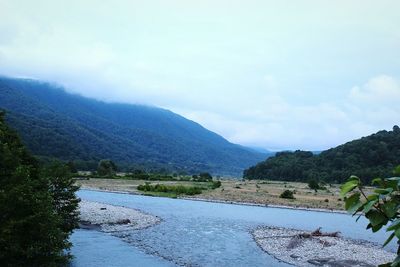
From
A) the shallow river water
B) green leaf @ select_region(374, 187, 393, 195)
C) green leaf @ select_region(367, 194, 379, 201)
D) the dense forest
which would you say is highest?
the dense forest

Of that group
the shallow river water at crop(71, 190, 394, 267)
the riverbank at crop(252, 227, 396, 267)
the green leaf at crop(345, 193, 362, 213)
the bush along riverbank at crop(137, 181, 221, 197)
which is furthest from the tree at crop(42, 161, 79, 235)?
the bush along riverbank at crop(137, 181, 221, 197)

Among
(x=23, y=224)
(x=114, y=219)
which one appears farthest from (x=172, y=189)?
(x=23, y=224)

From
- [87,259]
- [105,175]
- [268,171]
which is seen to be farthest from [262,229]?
[268,171]

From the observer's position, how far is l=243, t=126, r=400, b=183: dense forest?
12950 cm

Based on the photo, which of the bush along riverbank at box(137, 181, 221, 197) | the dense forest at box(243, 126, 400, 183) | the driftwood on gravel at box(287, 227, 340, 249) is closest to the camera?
the driftwood on gravel at box(287, 227, 340, 249)

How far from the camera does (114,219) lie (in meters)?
48.4

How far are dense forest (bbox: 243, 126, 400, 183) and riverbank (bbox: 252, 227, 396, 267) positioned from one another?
77555mm

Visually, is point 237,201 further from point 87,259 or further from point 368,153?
point 368,153

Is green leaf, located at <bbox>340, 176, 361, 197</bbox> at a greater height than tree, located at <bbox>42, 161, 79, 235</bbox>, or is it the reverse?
green leaf, located at <bbox>340, 176, 361, 197</bbox>

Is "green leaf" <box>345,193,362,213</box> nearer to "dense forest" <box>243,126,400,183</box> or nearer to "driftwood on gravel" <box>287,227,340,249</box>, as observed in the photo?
"driftwood on gravel" <box>287,227,340,249</box>

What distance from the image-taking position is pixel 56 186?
30156 millimetres

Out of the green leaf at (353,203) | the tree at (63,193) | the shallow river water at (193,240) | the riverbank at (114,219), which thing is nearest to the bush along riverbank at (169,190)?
the shallow river water at (193,240)

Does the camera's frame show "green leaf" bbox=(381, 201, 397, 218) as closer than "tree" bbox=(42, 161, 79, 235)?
Yes

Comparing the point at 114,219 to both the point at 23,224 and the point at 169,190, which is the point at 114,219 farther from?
the point at 169,190
